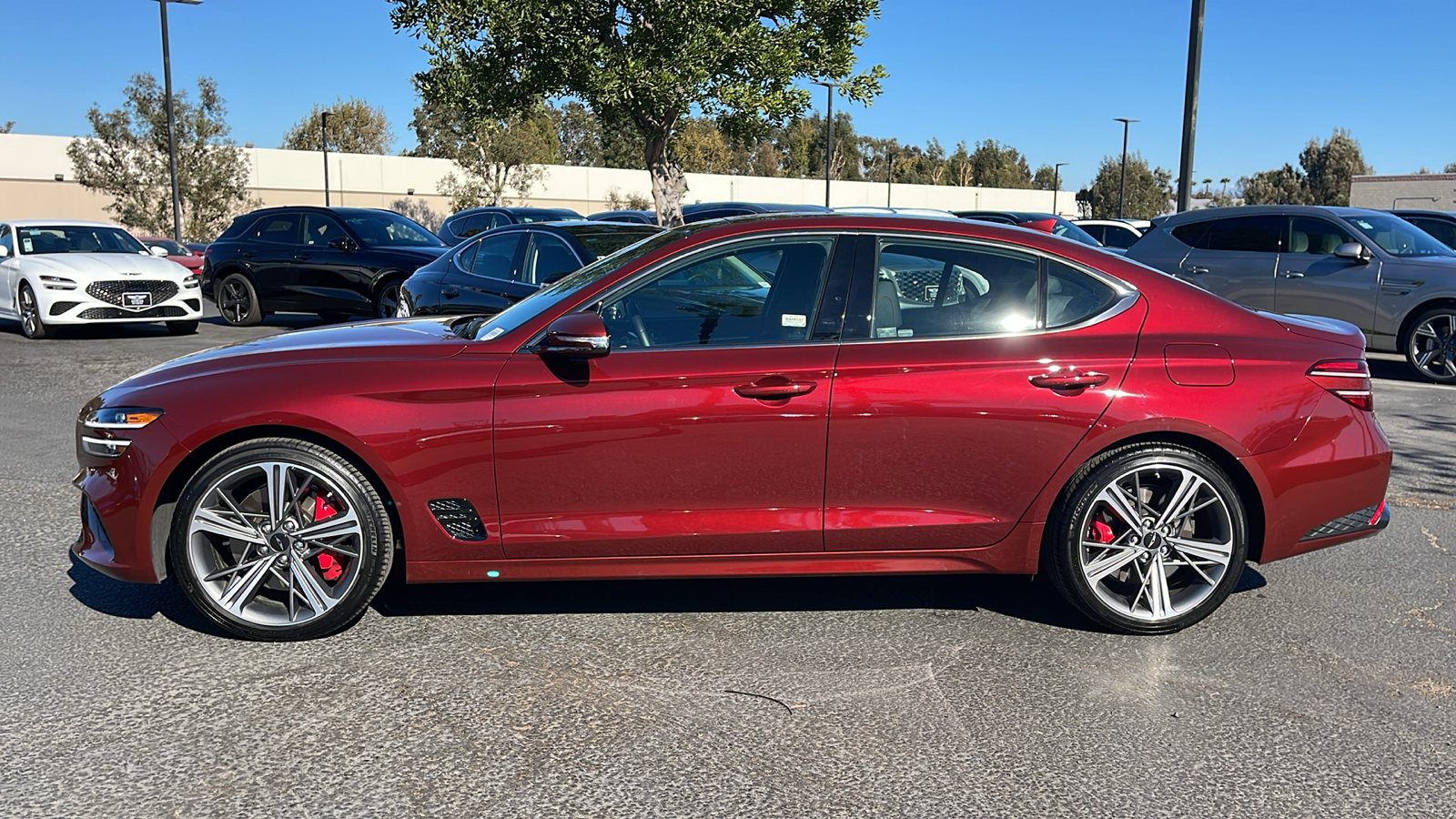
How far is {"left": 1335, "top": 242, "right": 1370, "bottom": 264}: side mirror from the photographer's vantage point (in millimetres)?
11531

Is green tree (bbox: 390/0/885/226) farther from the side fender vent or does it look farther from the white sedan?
the side fender vent

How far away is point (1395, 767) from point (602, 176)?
5484 cm

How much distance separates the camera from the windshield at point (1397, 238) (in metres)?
11.8

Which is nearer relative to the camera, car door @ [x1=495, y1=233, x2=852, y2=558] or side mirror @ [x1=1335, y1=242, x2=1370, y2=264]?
car door @ [x1=495, y1=233, x2=852, y2=558]

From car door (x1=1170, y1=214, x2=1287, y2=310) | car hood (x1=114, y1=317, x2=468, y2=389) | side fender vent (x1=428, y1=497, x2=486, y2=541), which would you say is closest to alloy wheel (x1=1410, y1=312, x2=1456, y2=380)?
car door (x1=1170, y1=214, x2=1287, y2=310)

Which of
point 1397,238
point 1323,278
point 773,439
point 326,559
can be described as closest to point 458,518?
point 326,559

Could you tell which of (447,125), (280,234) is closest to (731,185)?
(447,125)

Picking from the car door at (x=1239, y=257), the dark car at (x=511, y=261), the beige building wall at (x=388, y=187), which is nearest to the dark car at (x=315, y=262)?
the dark car at (x=511, y=261)

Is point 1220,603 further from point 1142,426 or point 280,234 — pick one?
point 280,234

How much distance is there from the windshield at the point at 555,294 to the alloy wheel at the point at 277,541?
0.83 metres

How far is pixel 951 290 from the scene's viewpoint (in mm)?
4395

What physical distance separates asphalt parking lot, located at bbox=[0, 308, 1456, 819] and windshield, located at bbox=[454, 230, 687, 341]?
111cm

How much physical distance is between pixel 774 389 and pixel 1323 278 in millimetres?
9905

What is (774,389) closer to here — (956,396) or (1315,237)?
(956,396)
